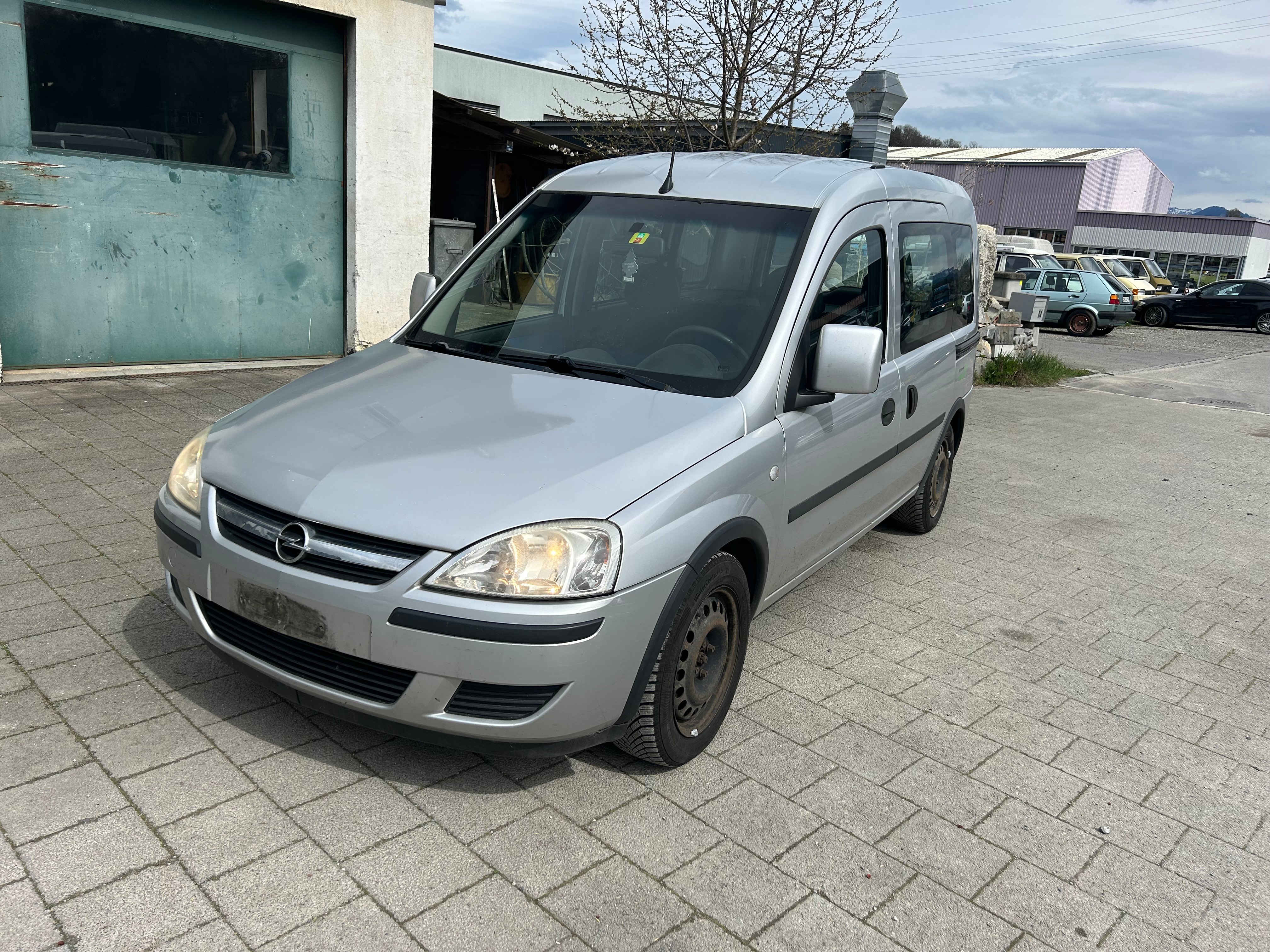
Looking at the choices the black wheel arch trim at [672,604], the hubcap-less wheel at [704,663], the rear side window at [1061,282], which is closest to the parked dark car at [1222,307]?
the rear side window at [1061,282]

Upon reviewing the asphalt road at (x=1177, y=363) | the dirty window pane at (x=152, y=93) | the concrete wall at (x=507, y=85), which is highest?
the concrete wall at (x=507, y=85)

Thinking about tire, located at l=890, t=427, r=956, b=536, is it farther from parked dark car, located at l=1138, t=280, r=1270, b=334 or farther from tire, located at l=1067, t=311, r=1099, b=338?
parked dark car, located at l=1138, t=280, r=1270, b=334

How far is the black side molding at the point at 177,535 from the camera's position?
318 centimetres

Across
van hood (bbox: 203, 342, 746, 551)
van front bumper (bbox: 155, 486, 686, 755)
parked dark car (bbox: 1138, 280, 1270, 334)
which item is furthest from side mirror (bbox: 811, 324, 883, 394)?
parked dark car (bbox: 1138, 280, 1270, 334)

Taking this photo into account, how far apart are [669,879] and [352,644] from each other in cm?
112

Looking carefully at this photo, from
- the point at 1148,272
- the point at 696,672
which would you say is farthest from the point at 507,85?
the point at 696,672

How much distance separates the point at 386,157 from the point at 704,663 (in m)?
7.75

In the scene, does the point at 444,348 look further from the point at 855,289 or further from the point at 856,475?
the point at 856,475

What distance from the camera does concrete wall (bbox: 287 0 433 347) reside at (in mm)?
9422

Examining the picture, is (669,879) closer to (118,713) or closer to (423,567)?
(423,567)

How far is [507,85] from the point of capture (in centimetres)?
2553

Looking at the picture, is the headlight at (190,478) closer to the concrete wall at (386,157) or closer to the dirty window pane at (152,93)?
the dirty window pane at (152,93)

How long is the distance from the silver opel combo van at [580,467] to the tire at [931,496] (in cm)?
112

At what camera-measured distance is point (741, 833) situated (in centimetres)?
308
